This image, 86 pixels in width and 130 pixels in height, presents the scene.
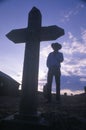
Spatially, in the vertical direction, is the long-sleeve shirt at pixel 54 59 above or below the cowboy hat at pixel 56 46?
below

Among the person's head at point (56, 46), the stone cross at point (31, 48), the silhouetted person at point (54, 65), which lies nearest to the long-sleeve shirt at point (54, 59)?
the silhouetted person at point (54, 65)

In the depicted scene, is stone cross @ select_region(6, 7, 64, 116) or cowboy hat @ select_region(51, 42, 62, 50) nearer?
stone cross @ select_region(6, 7, 64, 116)

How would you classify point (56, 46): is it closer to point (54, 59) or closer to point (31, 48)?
point (54, 59)

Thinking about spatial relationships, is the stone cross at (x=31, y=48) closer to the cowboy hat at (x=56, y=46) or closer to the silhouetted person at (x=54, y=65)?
the cowboy hat at (x=56, y=46)

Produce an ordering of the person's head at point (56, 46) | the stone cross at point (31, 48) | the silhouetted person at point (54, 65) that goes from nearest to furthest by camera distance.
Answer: the stone cross at point (31, 48) < the person's head at point (56, 46) < the silhouetted person at point (54, 65)

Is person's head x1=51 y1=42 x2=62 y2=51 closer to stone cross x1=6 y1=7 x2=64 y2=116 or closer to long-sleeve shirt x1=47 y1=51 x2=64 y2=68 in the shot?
long-sleeve shirt x1=47 y1=51 x2=64 y2=68

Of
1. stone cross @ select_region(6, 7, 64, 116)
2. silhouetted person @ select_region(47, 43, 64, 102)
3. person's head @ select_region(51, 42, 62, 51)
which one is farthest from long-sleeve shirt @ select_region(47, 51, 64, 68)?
stone cross @ select_region(6, 7, 64, 116)

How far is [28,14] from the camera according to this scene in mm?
4551

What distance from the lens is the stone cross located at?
3.77 metres

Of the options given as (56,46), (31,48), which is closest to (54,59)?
(56,46)

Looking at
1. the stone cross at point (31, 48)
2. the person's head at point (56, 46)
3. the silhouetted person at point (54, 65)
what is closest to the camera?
the stone cross at point (31, 48)

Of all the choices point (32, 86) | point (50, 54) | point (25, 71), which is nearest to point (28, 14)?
point (25, 71)

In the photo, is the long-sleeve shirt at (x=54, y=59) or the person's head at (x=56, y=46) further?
the long-sleeve shirt at (x=54, y=59)

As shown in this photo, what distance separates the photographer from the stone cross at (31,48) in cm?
377
